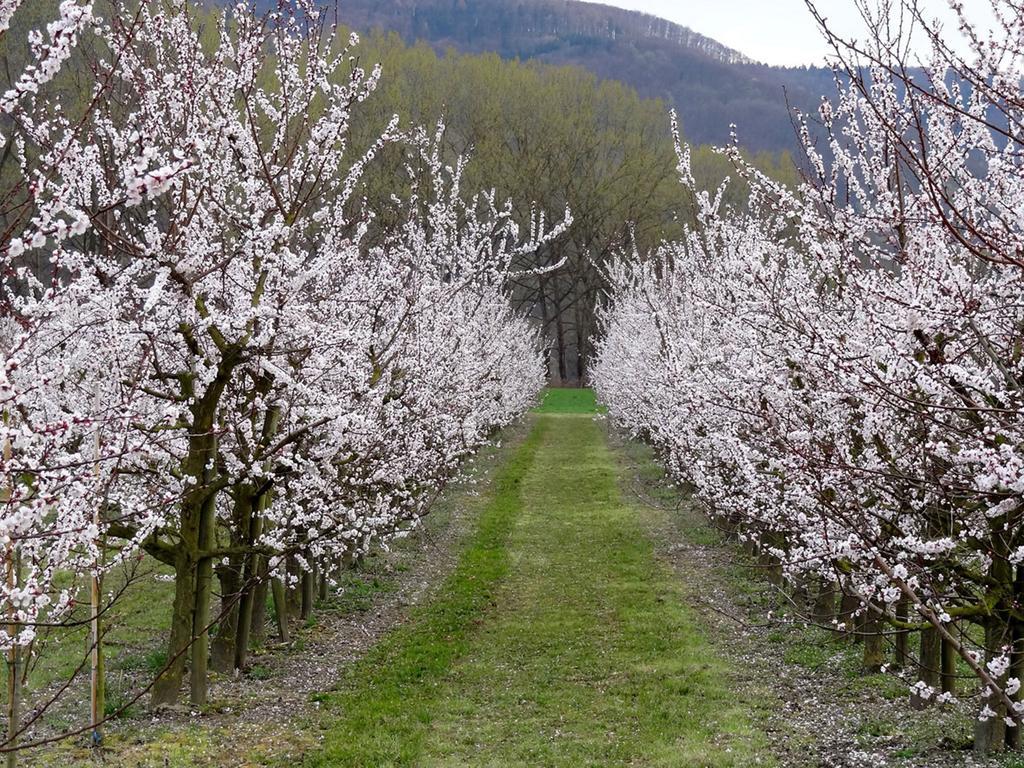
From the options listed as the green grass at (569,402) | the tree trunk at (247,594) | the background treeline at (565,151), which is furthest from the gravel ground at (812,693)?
the green grass at (569,402)

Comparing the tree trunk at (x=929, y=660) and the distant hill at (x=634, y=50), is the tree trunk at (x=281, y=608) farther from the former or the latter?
the distant hill at (x=634, y=50)

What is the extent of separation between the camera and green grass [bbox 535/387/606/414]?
45562 mm

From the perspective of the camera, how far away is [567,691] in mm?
9078

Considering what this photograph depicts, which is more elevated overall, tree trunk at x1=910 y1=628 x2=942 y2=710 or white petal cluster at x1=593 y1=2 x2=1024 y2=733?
white petal cluster at x1=593 y1=2 x2=1024 y2=733

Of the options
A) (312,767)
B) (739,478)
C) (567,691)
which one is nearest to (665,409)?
(739,478)

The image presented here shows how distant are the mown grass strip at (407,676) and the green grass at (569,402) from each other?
95.3 feet

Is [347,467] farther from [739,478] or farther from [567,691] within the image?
[739,478]

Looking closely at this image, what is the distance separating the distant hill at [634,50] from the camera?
237ft

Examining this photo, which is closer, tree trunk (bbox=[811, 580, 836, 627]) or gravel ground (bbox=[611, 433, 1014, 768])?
gravel ground (bbox=[611, 433, 1014, 768])

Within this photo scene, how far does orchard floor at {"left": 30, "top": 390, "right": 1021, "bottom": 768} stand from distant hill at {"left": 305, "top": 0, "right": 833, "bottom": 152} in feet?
125

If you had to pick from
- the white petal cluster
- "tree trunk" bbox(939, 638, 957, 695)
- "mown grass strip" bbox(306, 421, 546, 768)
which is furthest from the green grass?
the white petal cluster

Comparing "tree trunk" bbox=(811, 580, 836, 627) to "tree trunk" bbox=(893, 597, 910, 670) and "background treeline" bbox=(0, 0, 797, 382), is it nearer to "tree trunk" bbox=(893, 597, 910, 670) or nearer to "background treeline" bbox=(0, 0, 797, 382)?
"tree trunk" bbox=(893, 597, 910, 670)

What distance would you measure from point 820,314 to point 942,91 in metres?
2.55

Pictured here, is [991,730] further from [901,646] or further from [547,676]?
[547,676]
